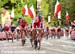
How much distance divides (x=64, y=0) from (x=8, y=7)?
16.9 m

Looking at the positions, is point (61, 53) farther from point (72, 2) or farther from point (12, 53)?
point (72, 2)

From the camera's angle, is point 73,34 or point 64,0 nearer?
point 73,34

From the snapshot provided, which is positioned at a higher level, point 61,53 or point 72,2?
point 72,2

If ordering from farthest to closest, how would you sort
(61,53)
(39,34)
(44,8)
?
(44,8), (39,34), (61,53)

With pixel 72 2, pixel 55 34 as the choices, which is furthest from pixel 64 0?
pixel 55 34

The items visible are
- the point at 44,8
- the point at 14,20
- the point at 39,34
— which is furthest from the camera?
the point at 44,8

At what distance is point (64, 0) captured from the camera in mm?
75938

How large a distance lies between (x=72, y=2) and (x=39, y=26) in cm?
5170

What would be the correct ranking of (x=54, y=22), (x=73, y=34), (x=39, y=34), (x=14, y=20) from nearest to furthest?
(x=39, y=34) → (x=73, y=34) → (x=14, y=20) → (x=54, y=22)

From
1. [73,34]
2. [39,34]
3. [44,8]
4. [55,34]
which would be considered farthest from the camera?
[44,8]

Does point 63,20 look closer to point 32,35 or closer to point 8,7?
point 8,7

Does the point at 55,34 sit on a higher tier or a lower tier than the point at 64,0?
lower

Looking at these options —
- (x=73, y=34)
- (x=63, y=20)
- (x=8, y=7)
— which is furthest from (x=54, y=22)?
(x=73, y=34)

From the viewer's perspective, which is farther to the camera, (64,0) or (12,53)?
(64,0)
